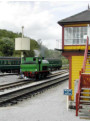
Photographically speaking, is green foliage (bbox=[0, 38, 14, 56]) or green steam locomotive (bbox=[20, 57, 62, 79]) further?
green foliage (bbox=[0, 38, 14, 56])

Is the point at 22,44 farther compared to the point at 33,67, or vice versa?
the point at 22,44

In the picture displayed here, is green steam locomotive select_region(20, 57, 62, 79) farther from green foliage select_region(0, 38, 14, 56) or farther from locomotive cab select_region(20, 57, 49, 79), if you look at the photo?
green foliage select_region(0, 38, 14, 56)

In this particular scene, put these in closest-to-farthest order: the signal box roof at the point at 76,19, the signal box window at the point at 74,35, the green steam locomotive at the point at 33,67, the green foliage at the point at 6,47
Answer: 1. the signal box roof at the point at 76,19
2. the signal box window at the point at 74,35
3. the green steam locomotive at the point at 33,67
4. the green foliage at the point at 6,47

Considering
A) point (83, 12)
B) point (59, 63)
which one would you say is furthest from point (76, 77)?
point (59, 63)

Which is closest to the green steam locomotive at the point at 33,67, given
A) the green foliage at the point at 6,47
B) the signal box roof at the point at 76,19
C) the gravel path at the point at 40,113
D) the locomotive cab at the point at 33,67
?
the locomotive cab at the point at 33,67

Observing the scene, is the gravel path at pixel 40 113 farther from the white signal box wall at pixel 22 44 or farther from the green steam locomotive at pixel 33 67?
the white signal box wall at pixel 22 44

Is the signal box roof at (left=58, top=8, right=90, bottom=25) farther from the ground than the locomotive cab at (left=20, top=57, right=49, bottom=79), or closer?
farther from the ground

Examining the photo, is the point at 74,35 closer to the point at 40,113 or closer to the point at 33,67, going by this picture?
the point at 40,113

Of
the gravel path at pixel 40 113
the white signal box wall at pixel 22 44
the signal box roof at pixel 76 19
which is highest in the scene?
the signal box roof at pixel 76 19

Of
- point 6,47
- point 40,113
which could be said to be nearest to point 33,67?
point 40,113

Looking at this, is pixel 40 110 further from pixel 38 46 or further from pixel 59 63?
pixel 38 46

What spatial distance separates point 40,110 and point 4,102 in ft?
10.8

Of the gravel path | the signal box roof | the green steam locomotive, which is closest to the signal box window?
the signal box roof

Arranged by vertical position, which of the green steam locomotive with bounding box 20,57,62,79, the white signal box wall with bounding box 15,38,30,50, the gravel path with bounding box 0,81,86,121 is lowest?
the gravel path with bounding box 0,81,86,121
